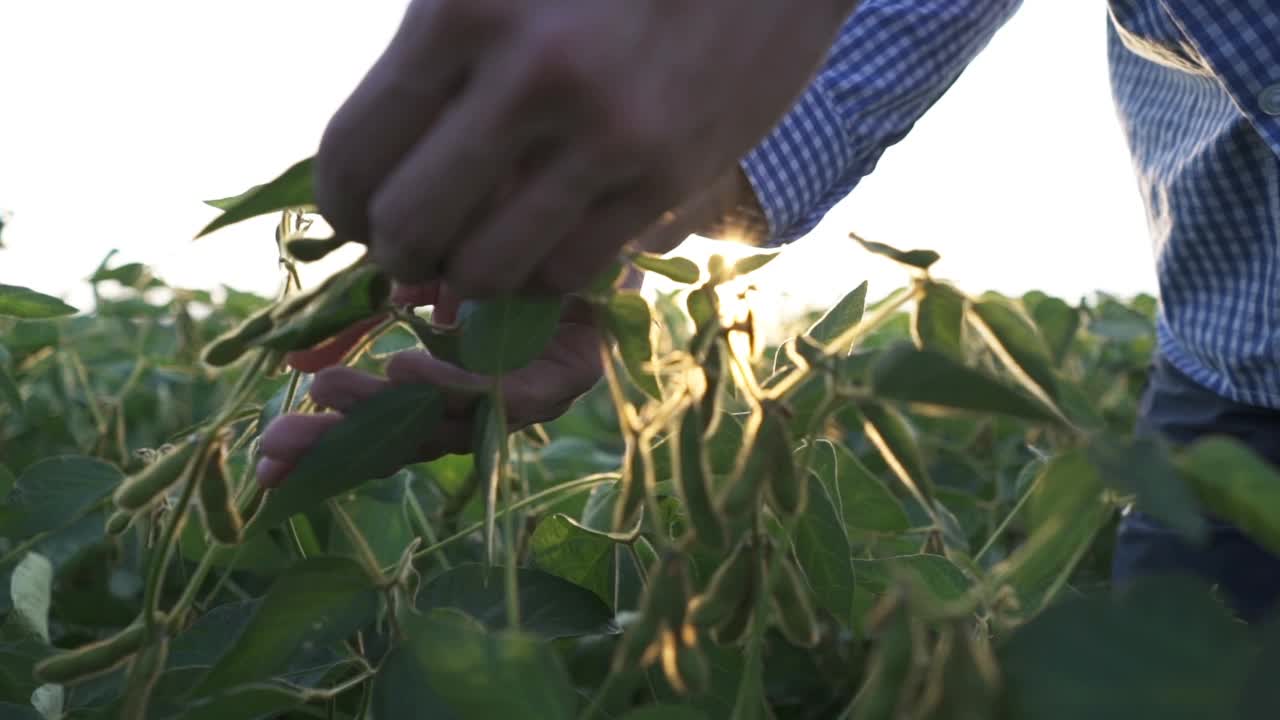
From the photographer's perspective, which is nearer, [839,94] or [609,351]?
[609,351]

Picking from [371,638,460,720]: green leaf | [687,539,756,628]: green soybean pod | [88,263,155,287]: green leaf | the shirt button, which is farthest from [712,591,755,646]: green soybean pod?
[88,263,155,287]: green leaf

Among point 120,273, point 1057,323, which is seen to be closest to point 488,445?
point 1057,323

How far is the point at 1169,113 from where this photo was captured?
1476 mm

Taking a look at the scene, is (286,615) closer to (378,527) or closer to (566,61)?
(566,61)

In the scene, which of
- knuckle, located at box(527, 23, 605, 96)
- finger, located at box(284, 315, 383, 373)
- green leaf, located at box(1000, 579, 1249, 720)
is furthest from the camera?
finger, located at box(284, 315, 383, 373)

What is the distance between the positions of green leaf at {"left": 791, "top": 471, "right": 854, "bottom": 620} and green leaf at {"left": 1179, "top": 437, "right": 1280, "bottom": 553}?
0.25 m

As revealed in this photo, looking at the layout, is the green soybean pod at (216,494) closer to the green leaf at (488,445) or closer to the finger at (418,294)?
the green leaf at (488,445)

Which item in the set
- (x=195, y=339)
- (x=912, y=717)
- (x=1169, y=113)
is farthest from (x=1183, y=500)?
(x=195, y=339)

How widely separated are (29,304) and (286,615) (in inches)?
19.3

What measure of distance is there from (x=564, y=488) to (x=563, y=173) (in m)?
0.39

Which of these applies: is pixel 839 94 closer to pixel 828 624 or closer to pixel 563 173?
pixel 828 624

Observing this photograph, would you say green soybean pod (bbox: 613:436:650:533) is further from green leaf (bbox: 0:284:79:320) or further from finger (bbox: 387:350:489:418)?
green leaf (bbox: 0:284:79:320)

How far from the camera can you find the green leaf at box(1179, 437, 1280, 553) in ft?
1.18

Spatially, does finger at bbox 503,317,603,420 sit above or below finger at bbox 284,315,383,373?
below
